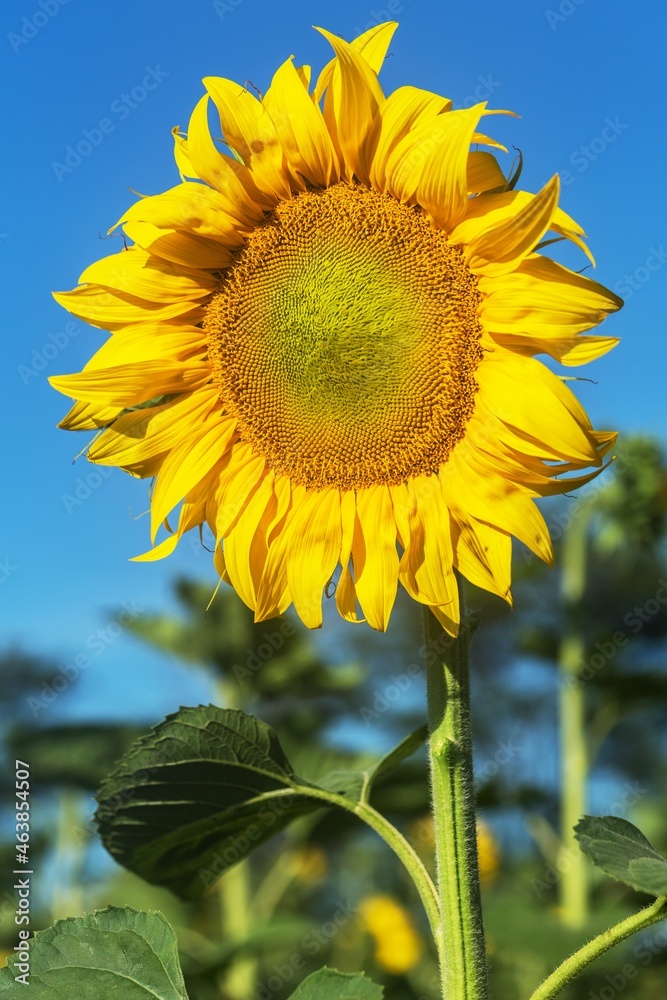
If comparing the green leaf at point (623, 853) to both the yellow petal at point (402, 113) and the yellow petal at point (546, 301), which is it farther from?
the yellow petal at point (402, 113)

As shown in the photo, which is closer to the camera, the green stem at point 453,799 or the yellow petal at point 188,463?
the green stem at point 453,799

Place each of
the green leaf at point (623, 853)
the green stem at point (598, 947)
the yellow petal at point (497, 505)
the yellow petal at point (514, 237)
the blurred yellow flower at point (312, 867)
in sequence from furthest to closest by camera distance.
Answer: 1. the blurred yellow flower at point (312, 867)
2. the yellow petal at point (497, 505)
3. the yellow petal at point (514, 237)
4. the green stem at point (598, 947)
5. the green leaf at point (623, 853)

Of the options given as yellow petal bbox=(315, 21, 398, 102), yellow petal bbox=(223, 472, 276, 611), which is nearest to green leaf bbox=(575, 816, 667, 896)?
yellow petal bbox=(223, 472, 276, 611)

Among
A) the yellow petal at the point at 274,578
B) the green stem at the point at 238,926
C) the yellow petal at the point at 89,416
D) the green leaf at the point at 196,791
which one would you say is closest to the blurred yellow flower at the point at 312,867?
the green stem at the point at 238,926

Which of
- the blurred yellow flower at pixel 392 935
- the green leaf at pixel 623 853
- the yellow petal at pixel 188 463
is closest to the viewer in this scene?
the green leaf at pixel 623 853

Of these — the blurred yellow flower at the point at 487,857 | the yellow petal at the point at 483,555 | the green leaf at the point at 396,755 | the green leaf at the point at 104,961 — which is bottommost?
the green leaf at the point at 104,961

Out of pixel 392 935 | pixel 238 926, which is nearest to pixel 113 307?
pixel 238 926

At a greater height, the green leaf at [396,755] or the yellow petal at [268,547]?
the yellow petal at [268,547]

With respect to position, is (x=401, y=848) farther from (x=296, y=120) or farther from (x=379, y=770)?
(x=296, y=120)
